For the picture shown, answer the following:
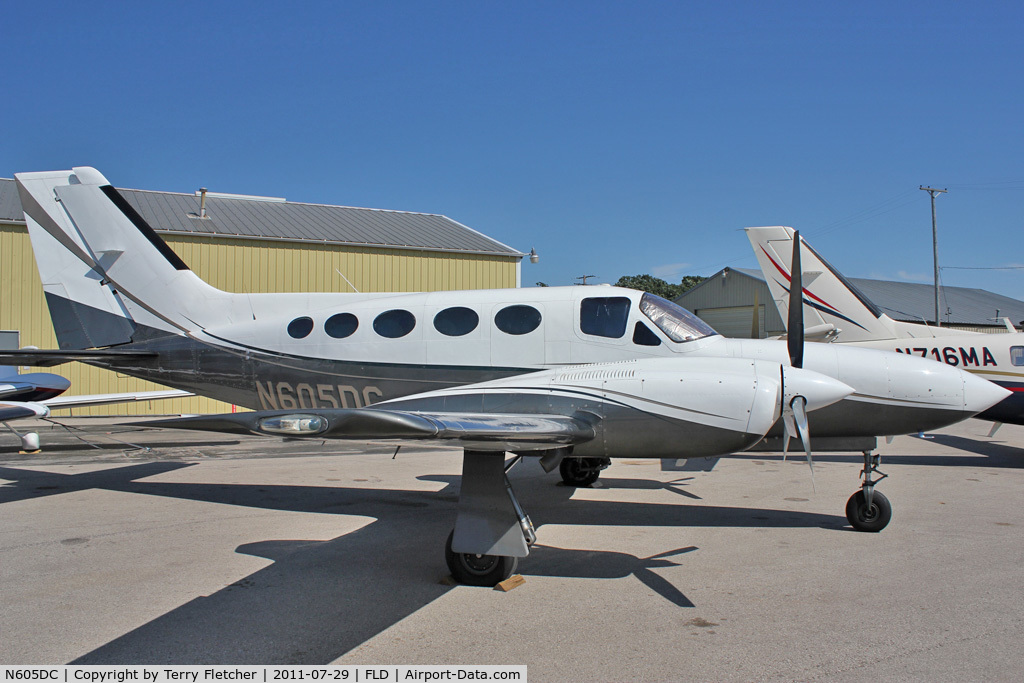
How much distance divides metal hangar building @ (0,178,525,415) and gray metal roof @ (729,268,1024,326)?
25.1 meters

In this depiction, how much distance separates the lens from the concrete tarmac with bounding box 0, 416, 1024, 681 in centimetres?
422

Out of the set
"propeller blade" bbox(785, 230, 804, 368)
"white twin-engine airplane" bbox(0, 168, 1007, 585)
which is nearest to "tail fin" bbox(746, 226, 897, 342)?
"white twin-engine airplane" bbox(0, 168, 1007, 585)

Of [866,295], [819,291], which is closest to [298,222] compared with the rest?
[819,291]

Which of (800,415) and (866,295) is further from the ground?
(866,295)

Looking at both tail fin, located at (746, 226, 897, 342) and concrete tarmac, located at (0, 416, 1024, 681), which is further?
tail fin, located at (746, 226, 897, 342)

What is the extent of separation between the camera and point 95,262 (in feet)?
31.3

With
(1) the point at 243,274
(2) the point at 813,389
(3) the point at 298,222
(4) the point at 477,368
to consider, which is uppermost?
(3) the point at 298,222

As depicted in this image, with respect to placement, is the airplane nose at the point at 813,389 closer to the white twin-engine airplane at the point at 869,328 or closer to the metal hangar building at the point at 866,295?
the white twin-engine airplane at the point at 869,328

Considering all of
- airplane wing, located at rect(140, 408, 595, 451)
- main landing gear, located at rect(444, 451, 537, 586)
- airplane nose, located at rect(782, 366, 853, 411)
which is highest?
airplane nose, located at rect(782, 366, 853, 411)

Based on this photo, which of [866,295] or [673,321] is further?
[866,295]

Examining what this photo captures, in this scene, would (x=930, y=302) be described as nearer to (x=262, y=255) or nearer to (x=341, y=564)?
(x=262, y=255)

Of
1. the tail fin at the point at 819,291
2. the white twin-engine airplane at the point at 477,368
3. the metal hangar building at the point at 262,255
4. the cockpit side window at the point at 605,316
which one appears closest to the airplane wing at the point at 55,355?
the white twin-engine airplane at the point at 477,368

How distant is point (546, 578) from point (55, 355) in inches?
278

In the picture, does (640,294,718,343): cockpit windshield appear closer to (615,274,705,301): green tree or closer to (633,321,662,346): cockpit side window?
(633,321,662,346): cockpit side window
